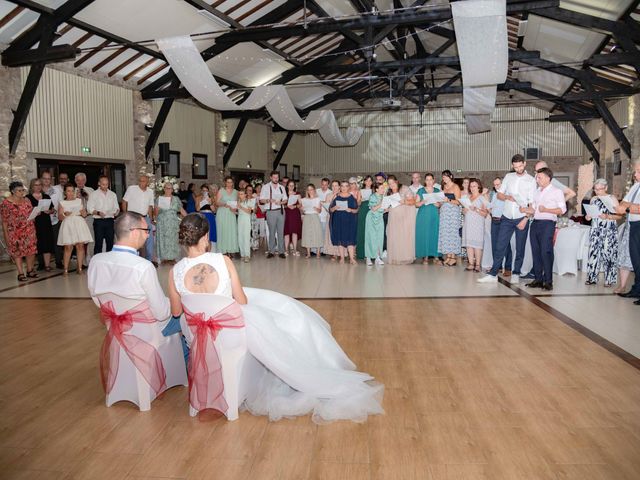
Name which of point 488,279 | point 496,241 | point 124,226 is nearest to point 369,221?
point 496,241

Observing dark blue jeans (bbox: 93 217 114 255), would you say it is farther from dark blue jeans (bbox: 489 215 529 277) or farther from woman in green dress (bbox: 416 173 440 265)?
dark blue jeans (bbox: 489 215 529 277)

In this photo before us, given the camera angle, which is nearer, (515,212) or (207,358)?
(207,358)

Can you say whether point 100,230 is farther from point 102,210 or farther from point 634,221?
point 634,221

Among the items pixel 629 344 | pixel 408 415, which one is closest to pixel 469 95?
pixel 629 344

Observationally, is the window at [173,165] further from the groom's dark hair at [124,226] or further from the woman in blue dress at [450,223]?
the groom's dark hair at [124,226]

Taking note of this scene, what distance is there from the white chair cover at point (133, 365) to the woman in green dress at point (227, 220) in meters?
6.01

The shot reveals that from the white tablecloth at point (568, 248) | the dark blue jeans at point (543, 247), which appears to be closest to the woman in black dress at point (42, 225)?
the dark blue jeans at point (543, 247)

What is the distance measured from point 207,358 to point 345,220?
20.2 feet

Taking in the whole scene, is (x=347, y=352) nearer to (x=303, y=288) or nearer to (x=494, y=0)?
(x=303, y=288)

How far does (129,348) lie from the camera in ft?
9.24

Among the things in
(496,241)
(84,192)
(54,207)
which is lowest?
(496,241)

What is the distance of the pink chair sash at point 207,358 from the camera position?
259cm

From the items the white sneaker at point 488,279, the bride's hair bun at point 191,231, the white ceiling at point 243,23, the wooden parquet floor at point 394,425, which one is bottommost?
the wooden parquet floor at point 394,425

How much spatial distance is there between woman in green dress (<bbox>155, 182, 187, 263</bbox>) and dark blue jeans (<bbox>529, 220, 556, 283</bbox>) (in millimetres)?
5590
